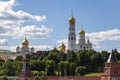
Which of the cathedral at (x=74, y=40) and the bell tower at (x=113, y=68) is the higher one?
the cathedral at (x=74, y=40)

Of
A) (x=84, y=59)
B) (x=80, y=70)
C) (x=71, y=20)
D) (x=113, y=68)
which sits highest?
(x=71, y=20)

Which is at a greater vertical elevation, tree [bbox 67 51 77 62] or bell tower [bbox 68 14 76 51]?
bell tower [bbox 68 14 76 51]

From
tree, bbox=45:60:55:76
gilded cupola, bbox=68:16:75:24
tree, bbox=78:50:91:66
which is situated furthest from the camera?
gilded cupola, bbox=68:16:75:24

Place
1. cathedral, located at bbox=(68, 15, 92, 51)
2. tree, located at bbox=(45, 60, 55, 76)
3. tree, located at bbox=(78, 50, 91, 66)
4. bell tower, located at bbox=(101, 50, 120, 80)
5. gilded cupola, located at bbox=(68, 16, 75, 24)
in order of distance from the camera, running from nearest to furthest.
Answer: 1. bell tower, located at bbox=(101, 50, 120, 80)
2. tree, located at bbox=(45, 60, 55, 76)
3. tree, located at bbox=(78, 50, 91, 66)
4. gilded cupola, located at bbox=(68, 16, 75, 24)
5. cathedral, located at bbox=(68, 15, 92, 51)

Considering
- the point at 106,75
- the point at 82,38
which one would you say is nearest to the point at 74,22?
the point at 82,38

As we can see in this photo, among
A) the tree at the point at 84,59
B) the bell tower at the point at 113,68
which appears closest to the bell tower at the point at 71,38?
the tree at the point at 84,59

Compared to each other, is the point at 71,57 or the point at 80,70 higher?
the point at 71,57

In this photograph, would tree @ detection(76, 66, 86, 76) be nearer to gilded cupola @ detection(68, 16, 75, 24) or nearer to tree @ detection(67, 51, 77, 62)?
tree @ detection(67, 51, 77, 62)

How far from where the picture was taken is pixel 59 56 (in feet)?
358

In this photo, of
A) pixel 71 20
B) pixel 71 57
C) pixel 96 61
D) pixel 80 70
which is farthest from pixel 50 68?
pixel 71 20

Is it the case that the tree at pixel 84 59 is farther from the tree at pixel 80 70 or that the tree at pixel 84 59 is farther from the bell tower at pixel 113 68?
A: the bell tower at pixel 113 68

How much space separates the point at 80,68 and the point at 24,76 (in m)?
19.2

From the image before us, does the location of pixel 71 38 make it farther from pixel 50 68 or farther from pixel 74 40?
pixel 50 68

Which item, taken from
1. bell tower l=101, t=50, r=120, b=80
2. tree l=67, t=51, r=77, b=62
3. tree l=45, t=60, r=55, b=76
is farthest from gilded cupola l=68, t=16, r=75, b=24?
bell tower l=101, t=50, r=120, b=80
